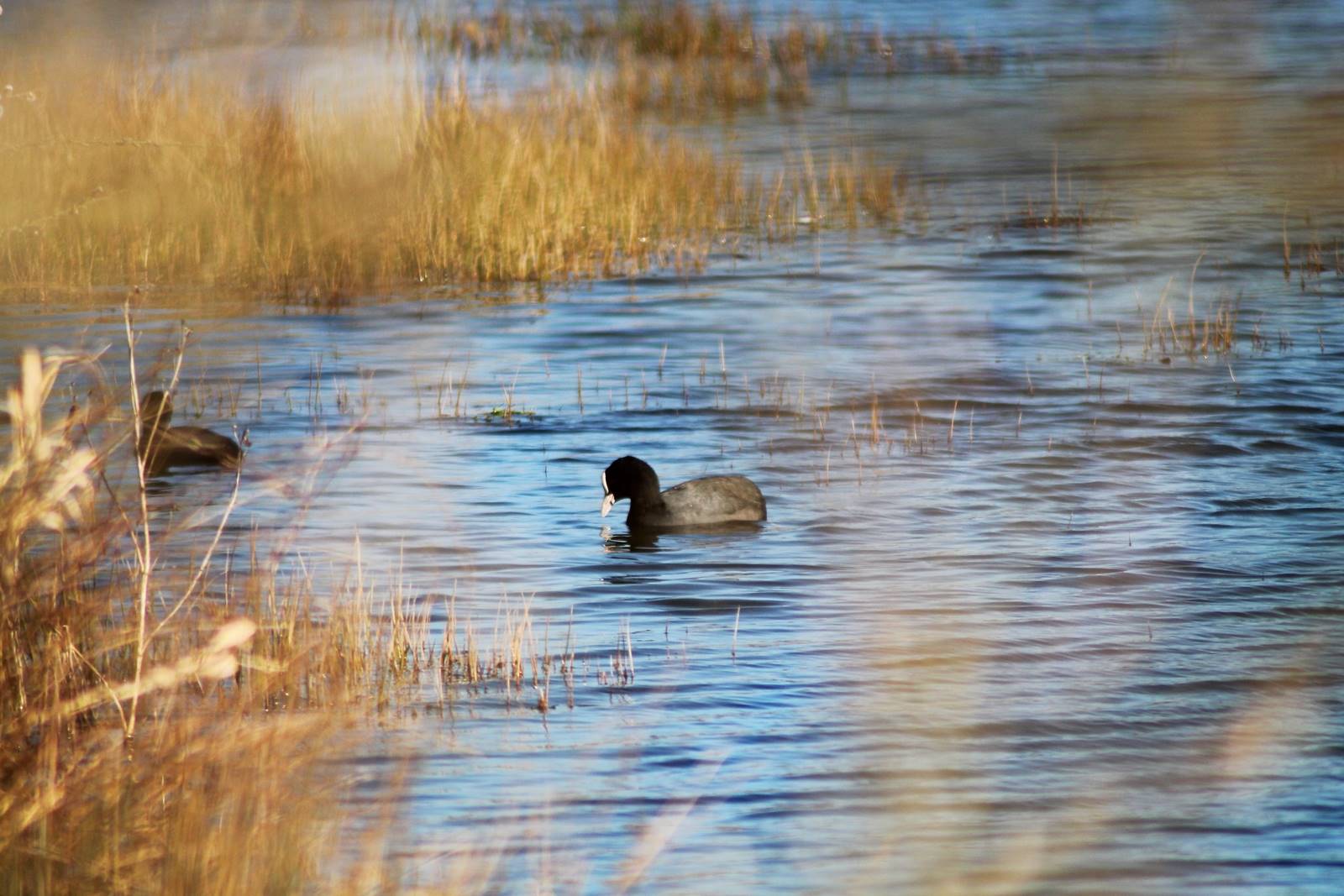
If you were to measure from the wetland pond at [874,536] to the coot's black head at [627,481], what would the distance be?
15 cm

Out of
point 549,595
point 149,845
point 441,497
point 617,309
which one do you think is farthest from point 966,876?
point 617,309

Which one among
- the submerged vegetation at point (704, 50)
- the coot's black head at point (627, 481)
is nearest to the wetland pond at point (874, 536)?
the coot's black head at point (627, 481)

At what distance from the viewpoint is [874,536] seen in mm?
10336

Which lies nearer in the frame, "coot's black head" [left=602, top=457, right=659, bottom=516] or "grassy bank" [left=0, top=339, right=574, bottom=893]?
"grassy bank" [left=0, top=339, right=574, bottom=893]

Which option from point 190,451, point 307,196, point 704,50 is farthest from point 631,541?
point 704,50

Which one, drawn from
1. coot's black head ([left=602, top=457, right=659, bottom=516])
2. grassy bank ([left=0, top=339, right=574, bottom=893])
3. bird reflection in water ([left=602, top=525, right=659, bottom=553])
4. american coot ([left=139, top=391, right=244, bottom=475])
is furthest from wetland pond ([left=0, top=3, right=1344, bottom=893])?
grassy bank ([left=0, top=339, right=574, bottom=893])

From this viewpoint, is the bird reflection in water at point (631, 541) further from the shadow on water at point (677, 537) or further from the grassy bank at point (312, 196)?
the grassy bank at point (312, 196)

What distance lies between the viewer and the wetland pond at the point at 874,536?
6.11 metres

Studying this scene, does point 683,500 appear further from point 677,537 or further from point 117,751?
point 117,751

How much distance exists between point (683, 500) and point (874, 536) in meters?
1.08

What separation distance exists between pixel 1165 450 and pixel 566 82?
17.3 meters

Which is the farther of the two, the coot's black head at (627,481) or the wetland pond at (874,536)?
the coot's black head at (627,481)

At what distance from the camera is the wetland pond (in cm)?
611

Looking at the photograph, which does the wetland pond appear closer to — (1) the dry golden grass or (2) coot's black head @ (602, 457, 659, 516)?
(2) coot's black head @ (602, 457, 659, 516)
